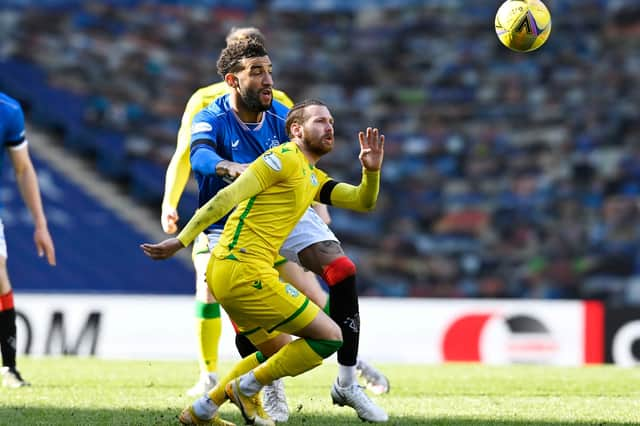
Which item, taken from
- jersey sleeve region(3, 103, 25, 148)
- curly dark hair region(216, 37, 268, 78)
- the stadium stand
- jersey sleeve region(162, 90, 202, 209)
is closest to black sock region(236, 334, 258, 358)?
jersey sleeve region(162, 90, 202, 209)

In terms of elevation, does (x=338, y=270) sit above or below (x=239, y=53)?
below

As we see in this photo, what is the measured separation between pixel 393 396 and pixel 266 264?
2.29 m

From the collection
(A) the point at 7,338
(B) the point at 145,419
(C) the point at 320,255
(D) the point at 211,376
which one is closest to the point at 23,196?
(A) the point at 7,338

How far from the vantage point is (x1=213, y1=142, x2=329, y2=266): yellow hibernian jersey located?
5.62 metres

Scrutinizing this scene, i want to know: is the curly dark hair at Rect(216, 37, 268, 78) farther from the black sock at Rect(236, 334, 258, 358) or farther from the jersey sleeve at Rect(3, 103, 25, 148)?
the jersey sleeve at Rect(3, 103, 25, 148)

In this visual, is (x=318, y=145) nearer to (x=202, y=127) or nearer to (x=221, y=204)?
(x=221, y=204)

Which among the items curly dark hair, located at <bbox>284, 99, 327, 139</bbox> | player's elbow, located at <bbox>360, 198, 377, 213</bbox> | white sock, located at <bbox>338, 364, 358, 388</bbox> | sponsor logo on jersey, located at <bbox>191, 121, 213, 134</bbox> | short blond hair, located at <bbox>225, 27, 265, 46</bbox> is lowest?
white sock, located at <bbox>338, 364, 358, 388</bbox>

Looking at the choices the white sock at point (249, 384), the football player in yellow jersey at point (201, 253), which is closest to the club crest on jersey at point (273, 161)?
the white sock at point (249, 384)

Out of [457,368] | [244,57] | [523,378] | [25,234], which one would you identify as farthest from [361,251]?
[244,57]

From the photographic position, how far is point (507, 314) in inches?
484

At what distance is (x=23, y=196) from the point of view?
25.5 ft

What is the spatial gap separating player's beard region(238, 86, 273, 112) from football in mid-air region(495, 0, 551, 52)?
2.63 m

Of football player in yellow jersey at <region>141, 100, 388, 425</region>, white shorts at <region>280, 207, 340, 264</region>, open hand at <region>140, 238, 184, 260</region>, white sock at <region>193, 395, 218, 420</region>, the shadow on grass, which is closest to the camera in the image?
open hand at <region>140, 238, 184, 260</region>

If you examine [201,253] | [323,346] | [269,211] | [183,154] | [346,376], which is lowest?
[346,376]
